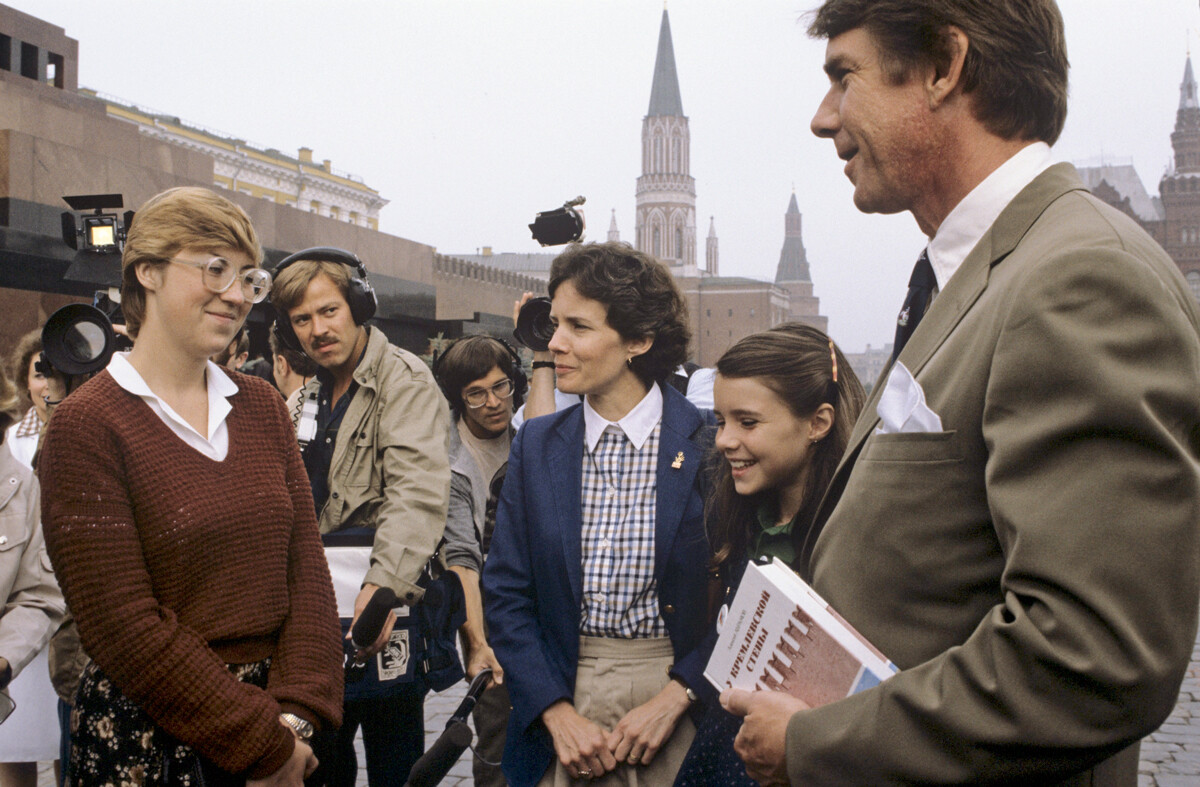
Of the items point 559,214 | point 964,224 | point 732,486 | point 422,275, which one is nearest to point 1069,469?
point 964,224

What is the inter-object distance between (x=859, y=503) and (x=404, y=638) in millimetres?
1957

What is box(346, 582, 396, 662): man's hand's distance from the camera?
270 cm

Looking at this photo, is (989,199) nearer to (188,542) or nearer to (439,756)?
(188,542)

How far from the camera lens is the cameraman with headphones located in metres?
0.59

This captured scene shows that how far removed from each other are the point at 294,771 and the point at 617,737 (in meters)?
0.72

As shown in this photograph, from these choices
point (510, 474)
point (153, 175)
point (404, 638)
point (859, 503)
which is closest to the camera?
point (859, 503)

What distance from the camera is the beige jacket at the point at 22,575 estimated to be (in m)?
2.74

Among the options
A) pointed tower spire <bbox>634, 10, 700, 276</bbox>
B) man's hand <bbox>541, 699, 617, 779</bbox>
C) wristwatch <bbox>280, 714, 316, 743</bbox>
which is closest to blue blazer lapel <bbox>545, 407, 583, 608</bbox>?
man's hand <bbox>541, 699, 617, 779</bbox>

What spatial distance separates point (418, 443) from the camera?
2.95 metres

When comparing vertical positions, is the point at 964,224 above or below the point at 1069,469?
above

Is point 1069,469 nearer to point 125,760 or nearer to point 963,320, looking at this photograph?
point 963,320

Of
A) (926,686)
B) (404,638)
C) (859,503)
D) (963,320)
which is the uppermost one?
(963,320)

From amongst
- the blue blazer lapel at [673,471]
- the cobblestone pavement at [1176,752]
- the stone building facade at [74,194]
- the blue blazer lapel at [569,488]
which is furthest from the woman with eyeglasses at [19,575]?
the cobblestone pavement at [1176,752]

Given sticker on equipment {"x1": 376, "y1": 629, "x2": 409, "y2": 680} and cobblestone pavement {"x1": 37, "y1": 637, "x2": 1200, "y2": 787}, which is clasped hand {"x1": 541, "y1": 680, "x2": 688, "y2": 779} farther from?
cobblestone pavement {"x1": 37, "y1": 637, "x2": 1200, "y2": 787}
